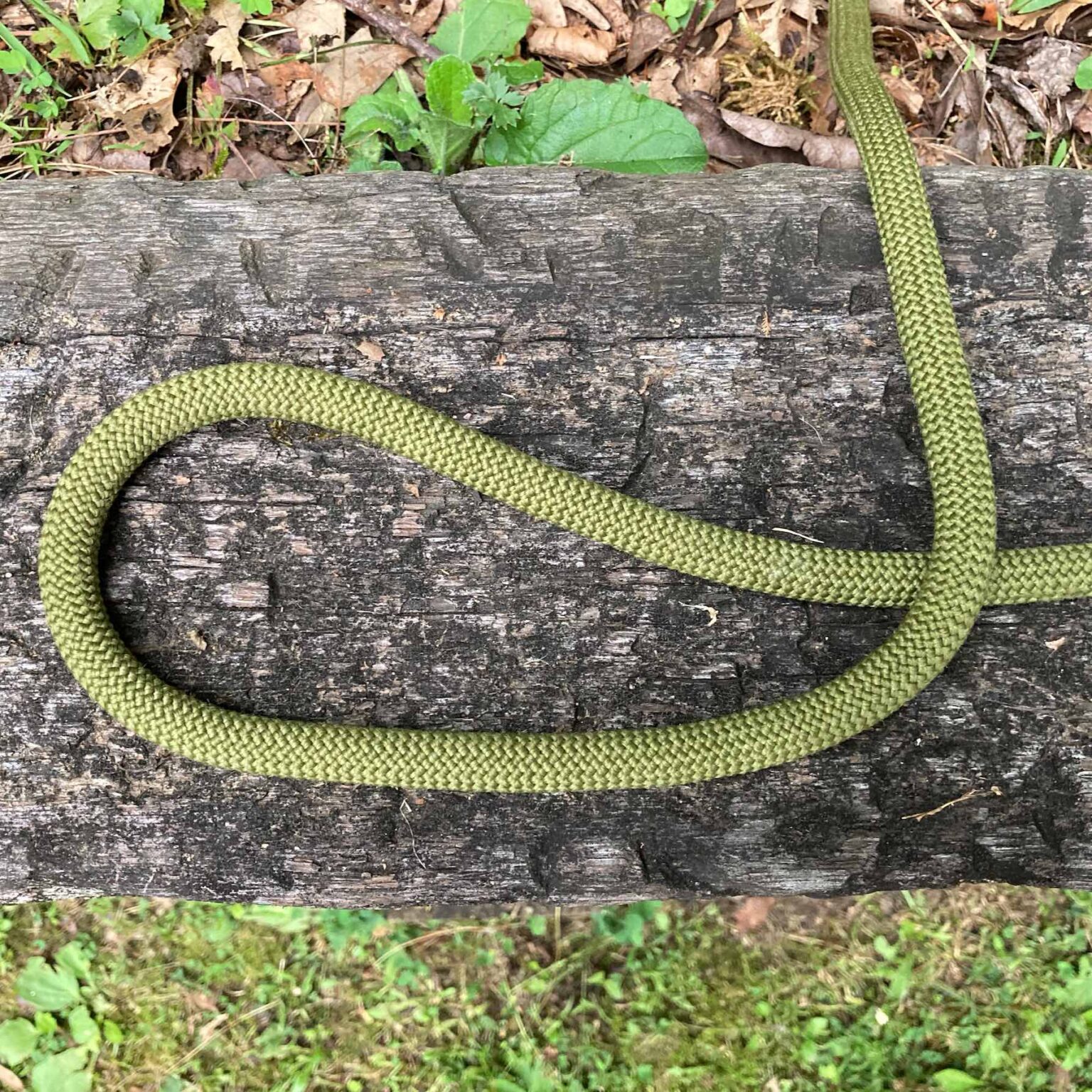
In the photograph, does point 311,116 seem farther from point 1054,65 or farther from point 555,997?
point 555,997

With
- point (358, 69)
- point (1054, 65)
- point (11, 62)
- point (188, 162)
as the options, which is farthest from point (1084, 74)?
point (11, 62)

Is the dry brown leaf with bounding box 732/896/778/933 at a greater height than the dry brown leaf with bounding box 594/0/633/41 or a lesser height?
lesser

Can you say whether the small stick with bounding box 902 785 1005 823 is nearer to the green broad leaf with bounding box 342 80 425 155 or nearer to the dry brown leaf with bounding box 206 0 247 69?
the green broad leaf with bounding box 342 80 425 155

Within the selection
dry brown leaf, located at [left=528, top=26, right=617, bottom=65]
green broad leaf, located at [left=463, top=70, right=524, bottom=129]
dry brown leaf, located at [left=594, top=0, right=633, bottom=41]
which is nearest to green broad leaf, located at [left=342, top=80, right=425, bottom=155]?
green broad leaf, located at [left=463, top=70, right=524, bottom=129]

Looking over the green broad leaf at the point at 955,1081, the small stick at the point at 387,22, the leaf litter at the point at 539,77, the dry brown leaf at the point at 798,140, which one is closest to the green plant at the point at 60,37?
the leaf litter at the point at 539,77

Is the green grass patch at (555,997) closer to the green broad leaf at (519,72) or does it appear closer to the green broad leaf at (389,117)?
the green broad leaf at (389,117)

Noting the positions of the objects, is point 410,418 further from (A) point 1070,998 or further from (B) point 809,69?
(A) point 1070,998

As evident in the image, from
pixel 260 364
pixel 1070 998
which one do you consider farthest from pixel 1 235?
pixel 1070 998
